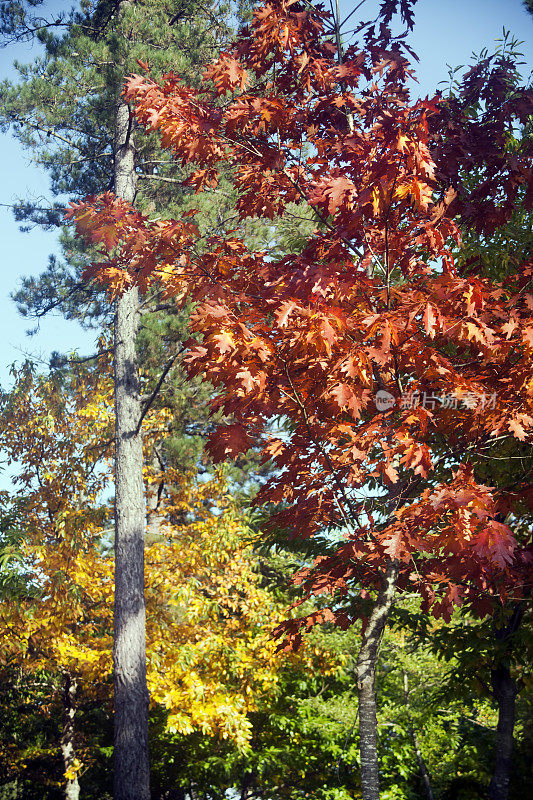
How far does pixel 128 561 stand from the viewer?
8.35 m

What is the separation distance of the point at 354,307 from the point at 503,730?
4.73 meters

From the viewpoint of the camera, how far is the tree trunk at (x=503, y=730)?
237 inches

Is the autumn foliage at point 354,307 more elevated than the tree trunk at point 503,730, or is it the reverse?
the autumn foliage at point 354,307

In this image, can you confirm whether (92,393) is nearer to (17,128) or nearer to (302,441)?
(17,128)

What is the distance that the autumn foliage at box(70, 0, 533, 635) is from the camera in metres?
3.24

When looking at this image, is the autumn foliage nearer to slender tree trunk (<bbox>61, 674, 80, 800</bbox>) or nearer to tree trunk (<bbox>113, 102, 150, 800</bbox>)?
tree trunk (<bbox>113, 102, 150, 800</bbox>)

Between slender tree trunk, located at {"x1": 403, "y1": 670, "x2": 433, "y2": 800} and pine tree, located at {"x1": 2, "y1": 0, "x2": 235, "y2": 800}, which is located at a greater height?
pine tree, located at {"x1": 2, "y1": 0, "x2": 235, "y2": 800}

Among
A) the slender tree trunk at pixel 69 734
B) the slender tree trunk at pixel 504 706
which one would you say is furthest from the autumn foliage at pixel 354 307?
the slender tree trunk at pixel 69 734

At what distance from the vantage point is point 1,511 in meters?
8.89

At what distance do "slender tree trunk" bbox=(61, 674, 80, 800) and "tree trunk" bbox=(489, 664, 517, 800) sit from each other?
7.27 meters

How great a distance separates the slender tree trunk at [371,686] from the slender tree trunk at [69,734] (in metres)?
7.97
